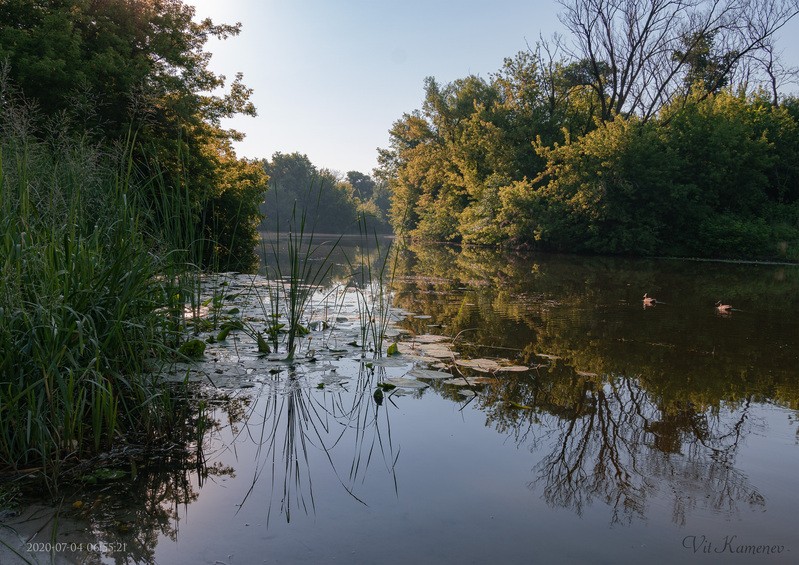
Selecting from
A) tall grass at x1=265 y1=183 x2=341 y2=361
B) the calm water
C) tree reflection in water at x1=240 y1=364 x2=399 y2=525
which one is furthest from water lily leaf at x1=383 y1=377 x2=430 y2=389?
tall grass at x1=265 y1=183 x2=341 y2=361

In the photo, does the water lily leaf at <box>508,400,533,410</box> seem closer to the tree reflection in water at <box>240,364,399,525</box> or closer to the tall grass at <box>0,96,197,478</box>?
the tree reflection in water at <box>240,364,399,525</box>

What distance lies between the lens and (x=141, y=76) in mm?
12922

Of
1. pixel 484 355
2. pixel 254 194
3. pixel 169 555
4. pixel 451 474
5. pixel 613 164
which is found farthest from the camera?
pixel 613 164

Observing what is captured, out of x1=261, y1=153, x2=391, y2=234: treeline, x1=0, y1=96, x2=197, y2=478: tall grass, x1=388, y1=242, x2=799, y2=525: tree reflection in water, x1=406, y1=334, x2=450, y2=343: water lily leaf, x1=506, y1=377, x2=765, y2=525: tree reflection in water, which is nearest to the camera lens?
x1=0, y1=96, x2=197, y2=478: tall grass

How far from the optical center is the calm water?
226cm

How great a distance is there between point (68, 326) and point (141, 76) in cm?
1210

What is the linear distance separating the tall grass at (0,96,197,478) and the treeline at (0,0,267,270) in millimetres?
5748

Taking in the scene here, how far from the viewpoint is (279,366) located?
459cm

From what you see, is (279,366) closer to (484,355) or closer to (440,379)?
(440,379)

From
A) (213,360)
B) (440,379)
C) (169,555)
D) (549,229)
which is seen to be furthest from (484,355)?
(549,229)

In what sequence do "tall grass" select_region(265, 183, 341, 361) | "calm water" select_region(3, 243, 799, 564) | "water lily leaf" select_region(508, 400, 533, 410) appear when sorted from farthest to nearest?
"tall grass" select_region(265, 183, 341, 361)
"water lily leaf" select_region(508, 400, 533, 410)
"calm water" select_region(3, 243, 799, 564)

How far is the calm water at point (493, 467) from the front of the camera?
2.26 metres

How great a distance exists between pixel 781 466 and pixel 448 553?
2.08 meters

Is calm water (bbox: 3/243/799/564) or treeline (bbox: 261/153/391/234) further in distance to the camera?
treeline (bbox: 261/153/391/234)
